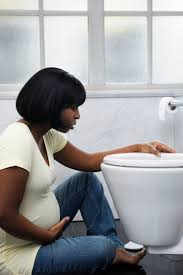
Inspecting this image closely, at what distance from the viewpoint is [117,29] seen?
286 cm

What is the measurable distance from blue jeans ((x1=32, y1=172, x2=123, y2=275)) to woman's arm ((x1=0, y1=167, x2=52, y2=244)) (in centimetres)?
13

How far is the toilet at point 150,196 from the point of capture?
5.40 feet

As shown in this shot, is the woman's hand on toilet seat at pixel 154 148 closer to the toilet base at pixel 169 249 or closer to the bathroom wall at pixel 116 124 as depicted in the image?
the toilet base at pixel 169 249

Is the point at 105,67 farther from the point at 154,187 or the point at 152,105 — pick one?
the point at 154,187

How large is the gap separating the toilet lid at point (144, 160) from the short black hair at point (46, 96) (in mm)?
269

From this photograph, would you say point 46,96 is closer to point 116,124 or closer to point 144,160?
point 144,160

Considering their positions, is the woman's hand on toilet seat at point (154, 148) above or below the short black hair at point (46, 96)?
below

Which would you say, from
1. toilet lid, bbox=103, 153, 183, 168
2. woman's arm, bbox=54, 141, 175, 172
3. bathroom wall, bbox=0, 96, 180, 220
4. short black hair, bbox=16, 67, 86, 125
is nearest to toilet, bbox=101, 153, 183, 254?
toilet lid, bbox=103, 153, 183, 168

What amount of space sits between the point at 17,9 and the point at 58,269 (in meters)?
1.67

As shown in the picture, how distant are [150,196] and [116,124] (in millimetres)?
1076

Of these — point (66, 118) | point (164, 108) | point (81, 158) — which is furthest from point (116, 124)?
point (66, 118)

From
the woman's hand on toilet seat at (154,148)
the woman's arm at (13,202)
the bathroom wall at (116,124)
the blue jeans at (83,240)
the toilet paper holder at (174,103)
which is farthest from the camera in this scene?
the bathroom wall at (116,124)

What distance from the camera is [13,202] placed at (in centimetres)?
146

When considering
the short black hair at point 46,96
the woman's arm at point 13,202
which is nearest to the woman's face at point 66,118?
the short black hair at point 46,96
